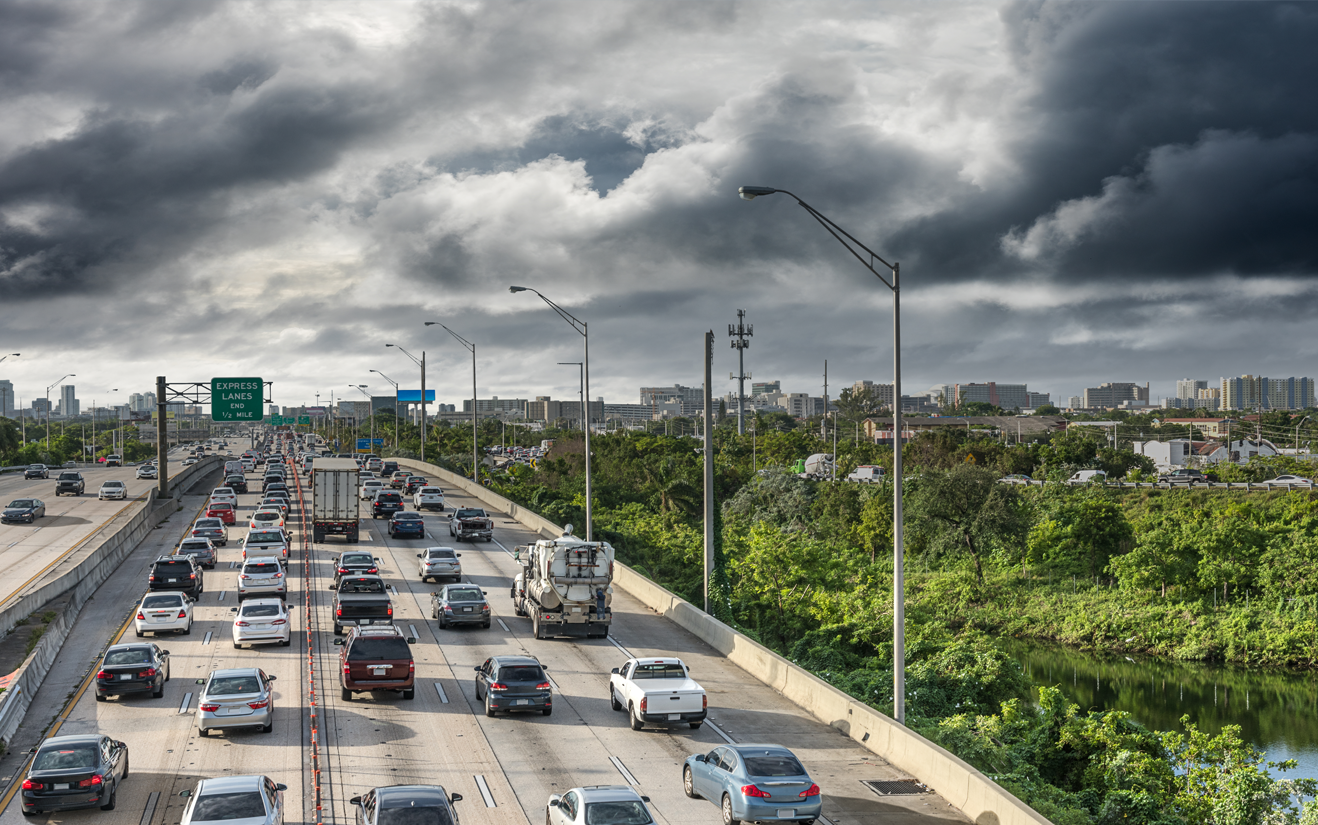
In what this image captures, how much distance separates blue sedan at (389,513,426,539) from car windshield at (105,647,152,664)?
3030 centimetres

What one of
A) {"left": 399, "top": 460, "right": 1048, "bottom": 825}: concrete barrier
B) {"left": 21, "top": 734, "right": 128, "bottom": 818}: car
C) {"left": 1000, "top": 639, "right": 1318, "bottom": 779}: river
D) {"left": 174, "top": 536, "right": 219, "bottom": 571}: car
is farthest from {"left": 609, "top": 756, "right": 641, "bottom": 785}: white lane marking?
{"left": 174, "top": 536, "right": 219, "bottom": 571}: car

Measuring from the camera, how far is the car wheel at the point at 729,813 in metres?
17.4

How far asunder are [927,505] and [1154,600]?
15808 millimetres

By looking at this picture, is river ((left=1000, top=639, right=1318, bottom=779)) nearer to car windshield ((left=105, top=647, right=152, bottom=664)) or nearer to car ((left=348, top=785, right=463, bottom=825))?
car ((left=348, top=785, right=463, bottom=825))

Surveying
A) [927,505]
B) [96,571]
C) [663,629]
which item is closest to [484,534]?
[96,571]

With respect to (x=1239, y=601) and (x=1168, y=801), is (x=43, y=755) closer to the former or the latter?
(x=1168, y=801)

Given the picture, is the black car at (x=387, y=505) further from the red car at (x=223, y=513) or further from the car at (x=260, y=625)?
the car at (x=260, y=625)

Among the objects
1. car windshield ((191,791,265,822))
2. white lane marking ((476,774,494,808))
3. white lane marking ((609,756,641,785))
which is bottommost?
white lane marking ((609,756,641,785))

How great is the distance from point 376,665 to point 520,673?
3427 millimetres

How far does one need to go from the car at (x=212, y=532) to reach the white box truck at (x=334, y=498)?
4.34 metres

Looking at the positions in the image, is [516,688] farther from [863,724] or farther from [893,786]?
[893,786]

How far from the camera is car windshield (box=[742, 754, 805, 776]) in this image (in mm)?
17406

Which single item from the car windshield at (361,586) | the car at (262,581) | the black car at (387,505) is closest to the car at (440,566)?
the car at (262,581)

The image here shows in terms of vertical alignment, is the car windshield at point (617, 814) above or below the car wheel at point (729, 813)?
above
